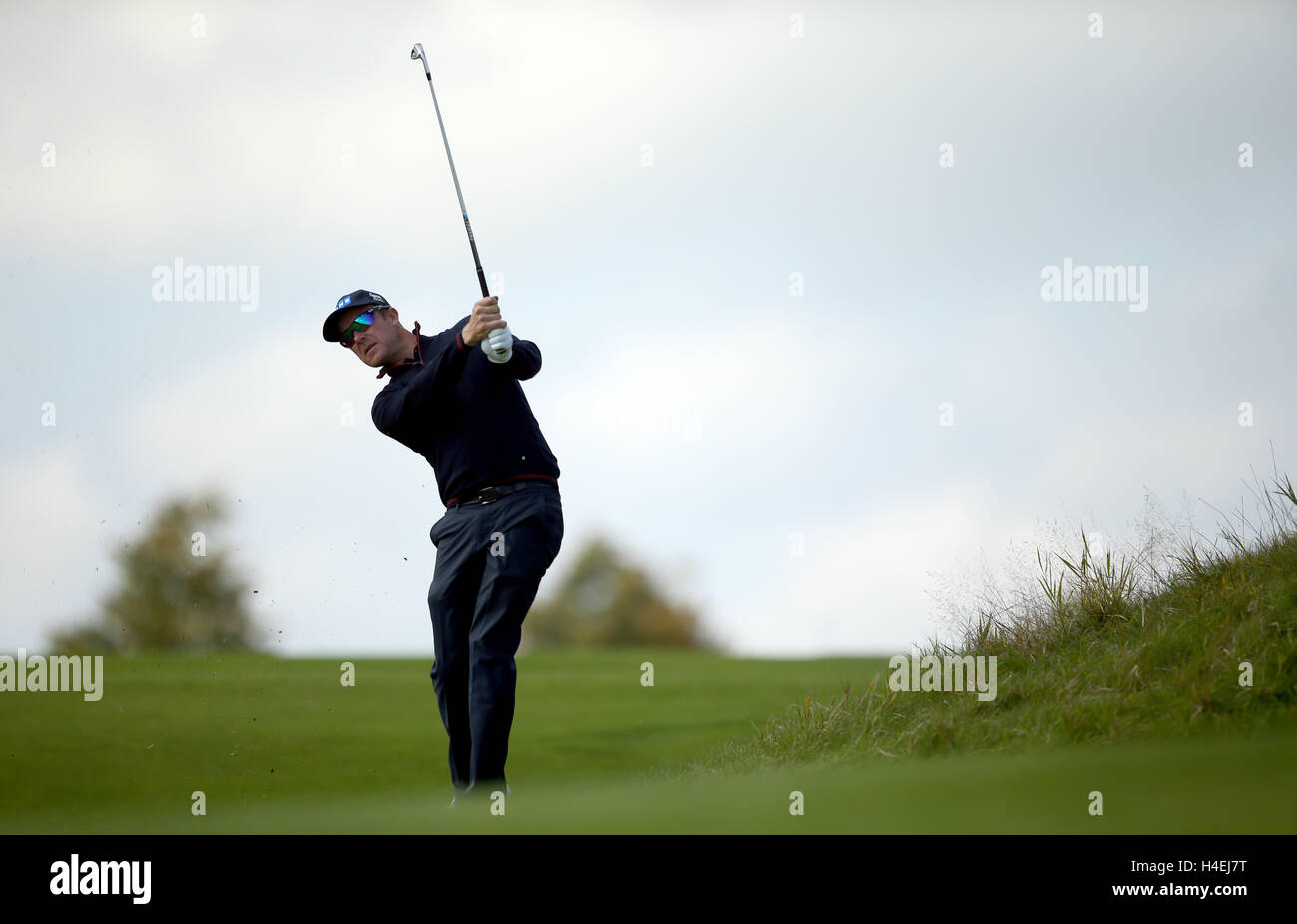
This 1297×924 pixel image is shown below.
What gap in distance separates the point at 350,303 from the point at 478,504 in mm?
1308

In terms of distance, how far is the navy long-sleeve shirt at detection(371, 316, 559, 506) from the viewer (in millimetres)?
6477

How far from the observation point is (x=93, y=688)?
1591 cm

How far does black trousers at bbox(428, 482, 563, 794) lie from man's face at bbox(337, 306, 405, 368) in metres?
0.94

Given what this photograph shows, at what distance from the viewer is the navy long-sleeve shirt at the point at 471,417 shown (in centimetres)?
648

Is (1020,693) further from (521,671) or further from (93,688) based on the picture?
(521,671)

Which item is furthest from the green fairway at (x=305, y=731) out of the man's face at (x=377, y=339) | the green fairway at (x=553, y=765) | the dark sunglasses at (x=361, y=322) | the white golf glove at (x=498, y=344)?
the dark sunglasses at (x=361, y=322)
